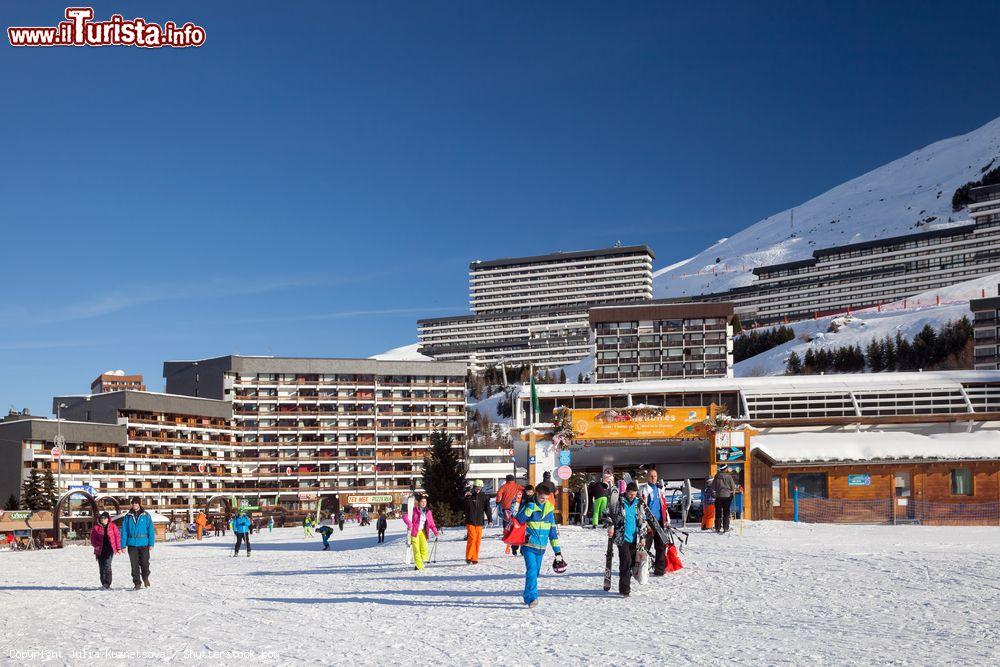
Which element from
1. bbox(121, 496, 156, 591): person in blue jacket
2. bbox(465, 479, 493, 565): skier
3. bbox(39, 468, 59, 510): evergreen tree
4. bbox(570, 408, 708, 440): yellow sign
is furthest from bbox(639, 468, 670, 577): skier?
bbox(39, 468, 59, 510): evergreen tree

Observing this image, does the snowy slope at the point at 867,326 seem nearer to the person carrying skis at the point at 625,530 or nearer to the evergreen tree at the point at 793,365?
the evergreen tree at the point at 793,365

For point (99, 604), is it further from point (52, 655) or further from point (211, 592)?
point (52, 655)

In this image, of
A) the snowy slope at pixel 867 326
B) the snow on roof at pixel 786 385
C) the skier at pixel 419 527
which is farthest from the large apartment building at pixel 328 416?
the skier at pixel 419 527

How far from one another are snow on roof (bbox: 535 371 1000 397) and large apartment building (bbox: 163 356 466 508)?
67.3 metres

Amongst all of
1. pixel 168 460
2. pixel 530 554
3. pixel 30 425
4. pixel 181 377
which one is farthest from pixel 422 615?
pixel 181 377

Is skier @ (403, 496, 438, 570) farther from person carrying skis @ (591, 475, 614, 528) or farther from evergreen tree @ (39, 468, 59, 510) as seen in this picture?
evergreen tree @ (39, 468, 59, 510)

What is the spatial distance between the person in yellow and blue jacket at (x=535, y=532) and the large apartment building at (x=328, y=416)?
95.5 metres

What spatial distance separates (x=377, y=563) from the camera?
22766 mm

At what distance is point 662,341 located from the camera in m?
141

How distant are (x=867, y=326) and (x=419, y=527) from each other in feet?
469

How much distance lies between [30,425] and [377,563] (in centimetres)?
7519

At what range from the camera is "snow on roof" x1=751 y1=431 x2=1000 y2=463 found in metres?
32.9

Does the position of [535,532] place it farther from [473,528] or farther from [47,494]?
[47,494]

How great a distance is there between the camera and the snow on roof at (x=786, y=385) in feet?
142
